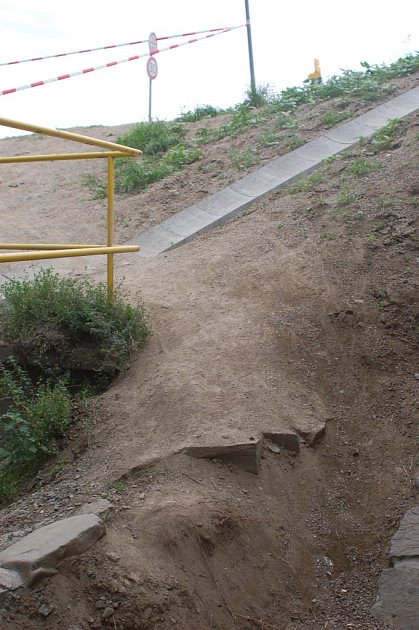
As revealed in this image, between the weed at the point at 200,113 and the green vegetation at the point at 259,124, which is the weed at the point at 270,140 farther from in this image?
the weed at the point at 200,113

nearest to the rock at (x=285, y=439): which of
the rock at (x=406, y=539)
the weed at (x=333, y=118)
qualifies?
the rock at (x=406, y=539)

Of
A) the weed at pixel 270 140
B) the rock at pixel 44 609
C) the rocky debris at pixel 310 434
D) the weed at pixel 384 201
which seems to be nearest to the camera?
the rock at pixel 44 609

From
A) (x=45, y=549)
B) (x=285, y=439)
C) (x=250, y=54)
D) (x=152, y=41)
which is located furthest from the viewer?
(x=152, y=41)

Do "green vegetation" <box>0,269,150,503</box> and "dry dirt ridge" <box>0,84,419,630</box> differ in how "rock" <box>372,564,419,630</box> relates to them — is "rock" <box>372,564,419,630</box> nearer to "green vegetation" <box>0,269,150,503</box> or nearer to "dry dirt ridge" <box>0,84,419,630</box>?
"dry dirt ridge" <box>0,84,419,630</box>

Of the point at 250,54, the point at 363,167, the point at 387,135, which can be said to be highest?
the point at 250,54

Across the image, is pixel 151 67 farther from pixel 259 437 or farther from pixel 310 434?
pixel 259 437

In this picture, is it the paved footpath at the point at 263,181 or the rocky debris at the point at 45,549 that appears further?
the paved footpath at the point at 263,181

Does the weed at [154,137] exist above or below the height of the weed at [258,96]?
below

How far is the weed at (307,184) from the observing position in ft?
24.2

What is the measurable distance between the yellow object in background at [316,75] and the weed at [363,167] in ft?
14.5

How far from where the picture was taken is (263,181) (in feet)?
27.7

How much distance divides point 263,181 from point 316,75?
472 cm

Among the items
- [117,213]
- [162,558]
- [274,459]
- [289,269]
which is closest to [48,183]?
[117,213]

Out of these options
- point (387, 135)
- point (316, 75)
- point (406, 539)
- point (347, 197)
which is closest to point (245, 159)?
point (387, 135)
